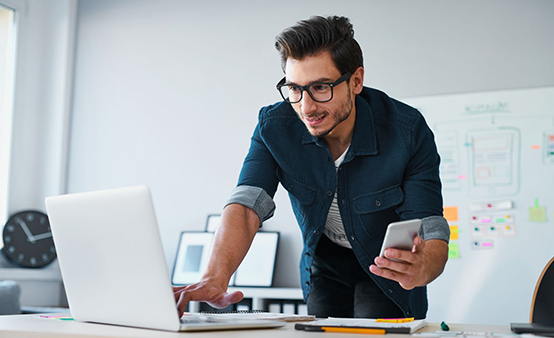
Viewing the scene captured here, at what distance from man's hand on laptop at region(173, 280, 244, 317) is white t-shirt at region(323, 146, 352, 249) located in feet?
1.69

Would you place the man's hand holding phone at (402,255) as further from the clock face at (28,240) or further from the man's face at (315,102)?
the clock face at (28,240)

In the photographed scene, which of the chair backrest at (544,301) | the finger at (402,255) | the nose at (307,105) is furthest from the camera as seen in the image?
the nose at (307,105)

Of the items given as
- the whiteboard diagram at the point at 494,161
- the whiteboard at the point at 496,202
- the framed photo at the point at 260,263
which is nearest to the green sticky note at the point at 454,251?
the whiteboard at the point at 496,202

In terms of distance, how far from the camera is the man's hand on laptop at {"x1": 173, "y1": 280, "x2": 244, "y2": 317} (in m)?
1.09

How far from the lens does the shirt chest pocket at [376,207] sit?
157 centimetres

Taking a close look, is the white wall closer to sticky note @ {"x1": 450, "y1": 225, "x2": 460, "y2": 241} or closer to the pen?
sticky note @ {"x1": 450, "y1": 225, "x2": 460, "y2": 241}

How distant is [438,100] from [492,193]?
23.7 inches

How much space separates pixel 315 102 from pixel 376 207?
0.34 meters

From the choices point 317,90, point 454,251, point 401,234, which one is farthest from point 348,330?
point 454,251

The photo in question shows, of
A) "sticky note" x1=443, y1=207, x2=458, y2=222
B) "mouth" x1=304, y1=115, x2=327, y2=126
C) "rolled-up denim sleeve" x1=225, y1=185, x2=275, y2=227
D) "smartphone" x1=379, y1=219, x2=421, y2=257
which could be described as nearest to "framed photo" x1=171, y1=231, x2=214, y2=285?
"sticky note" x1=443, y1=207, x2=458, y2=222

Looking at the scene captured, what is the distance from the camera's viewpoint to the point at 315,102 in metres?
1.51

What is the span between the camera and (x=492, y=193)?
312cm

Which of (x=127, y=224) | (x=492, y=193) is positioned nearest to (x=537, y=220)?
(x=492, y=193)

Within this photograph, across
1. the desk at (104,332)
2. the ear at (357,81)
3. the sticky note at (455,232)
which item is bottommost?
the desk at (104,332)
